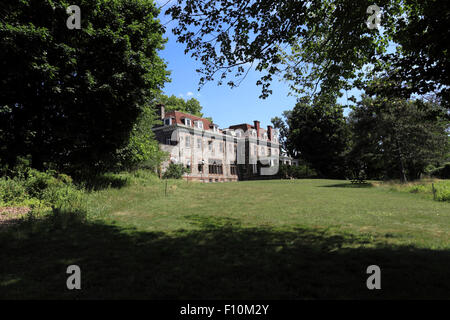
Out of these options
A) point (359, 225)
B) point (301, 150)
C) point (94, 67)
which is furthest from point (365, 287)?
point (301, 150)

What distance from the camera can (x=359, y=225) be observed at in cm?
827

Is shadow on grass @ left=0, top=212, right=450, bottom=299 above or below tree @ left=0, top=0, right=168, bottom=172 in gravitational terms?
below

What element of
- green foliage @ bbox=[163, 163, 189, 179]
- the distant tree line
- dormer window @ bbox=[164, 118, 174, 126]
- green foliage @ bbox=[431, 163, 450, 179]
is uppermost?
dormer window @ bbox=[164, 118, 174, 126]

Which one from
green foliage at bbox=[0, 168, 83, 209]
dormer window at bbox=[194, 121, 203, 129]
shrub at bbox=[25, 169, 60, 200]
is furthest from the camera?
dormer window at bbox=[194, 121, 203, 129]

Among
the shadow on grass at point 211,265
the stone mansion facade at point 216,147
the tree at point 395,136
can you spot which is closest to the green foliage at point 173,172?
the stone mansion facade at point 216,147

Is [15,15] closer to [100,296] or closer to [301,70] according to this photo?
[301,70]

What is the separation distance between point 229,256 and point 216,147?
40.1 metres

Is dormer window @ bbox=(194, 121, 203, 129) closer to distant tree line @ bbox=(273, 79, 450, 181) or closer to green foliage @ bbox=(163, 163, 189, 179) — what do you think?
green foliage @ bbox=(163, 163, 189, 179)

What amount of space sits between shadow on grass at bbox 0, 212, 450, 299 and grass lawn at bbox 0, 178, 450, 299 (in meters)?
0.02

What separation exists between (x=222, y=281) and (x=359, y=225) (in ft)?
20.8

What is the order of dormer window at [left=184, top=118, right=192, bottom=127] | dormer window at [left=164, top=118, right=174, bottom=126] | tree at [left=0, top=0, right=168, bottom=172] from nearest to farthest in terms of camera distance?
tree at [left=0, top=0, right=168, bottom=172], dormer window at [left=164, top=118, right=174, bottom=126], dormer window at [left=184, top=118, right=192, bottom=127]

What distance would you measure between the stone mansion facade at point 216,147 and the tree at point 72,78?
19688mm

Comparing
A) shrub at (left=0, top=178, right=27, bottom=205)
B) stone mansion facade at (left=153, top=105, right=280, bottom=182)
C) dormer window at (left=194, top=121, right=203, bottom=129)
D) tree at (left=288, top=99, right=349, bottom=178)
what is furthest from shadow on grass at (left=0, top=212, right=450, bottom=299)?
tree at (left=288, top=99, right=349, bottom=178)

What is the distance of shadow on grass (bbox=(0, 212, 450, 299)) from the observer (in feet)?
11.9
